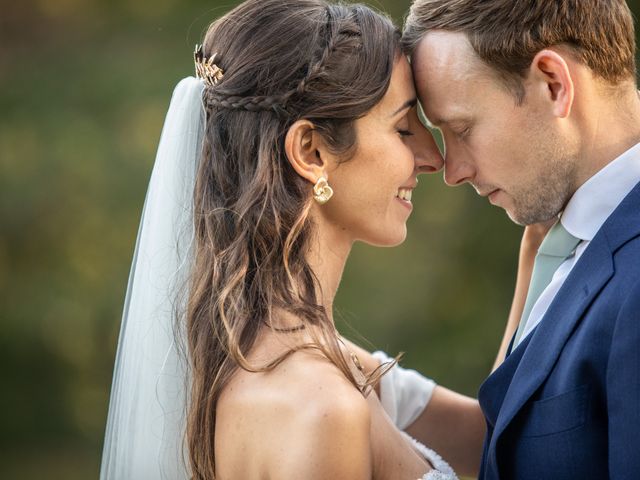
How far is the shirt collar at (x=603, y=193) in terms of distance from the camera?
8.97 feet

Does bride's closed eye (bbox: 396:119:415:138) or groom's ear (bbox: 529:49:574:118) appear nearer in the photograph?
groom's ear (bbox: 529:49:574:118)

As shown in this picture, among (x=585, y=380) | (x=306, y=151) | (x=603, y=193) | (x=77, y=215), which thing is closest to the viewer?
(x=585, y=380)

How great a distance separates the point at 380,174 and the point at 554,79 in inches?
24.3

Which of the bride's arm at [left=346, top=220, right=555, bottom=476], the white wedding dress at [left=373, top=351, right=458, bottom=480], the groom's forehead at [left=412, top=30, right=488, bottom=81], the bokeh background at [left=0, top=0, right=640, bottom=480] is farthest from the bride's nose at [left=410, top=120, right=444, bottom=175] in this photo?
the bokeh background at [left=0, top=0, right=640, bottom=480]

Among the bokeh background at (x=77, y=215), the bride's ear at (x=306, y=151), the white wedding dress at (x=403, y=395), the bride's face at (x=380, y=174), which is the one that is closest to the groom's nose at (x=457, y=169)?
the bride's face at (x=380, y=174)

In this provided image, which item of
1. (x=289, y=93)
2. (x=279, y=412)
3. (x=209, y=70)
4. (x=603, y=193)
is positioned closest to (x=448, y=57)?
(x=289, y=93)

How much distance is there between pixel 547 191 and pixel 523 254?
0.60 m

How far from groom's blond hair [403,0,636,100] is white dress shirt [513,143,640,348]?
1.01ft

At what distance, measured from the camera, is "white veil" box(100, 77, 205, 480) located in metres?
2.95

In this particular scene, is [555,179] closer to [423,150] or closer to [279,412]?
[423,150]

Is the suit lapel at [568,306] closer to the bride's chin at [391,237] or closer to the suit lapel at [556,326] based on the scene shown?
the suit lapel at [556,326]

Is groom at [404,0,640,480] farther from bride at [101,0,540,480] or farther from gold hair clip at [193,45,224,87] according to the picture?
gold hair clip at [193,45,224,87]

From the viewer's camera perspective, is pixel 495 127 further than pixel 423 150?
No

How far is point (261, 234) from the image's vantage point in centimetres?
283
